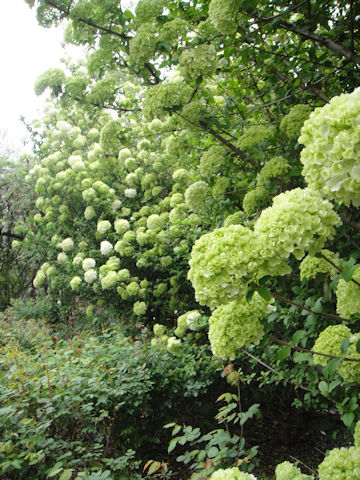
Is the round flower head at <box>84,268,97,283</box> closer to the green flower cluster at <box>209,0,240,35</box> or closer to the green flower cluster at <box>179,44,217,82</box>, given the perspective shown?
the green flower cluster at <box>179,44,217,82</box>

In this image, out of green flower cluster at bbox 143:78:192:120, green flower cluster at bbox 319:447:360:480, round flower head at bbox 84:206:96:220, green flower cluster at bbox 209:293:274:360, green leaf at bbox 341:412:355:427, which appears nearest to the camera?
green flower cluster at bbox 319:447:360:480

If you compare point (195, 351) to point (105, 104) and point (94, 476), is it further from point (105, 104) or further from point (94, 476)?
point (105, 104)

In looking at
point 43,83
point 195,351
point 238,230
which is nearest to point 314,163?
point 238,230

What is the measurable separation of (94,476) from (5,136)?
11339 mm

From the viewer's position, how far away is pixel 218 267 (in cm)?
110

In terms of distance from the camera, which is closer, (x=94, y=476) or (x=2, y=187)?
(x=94, y=476)

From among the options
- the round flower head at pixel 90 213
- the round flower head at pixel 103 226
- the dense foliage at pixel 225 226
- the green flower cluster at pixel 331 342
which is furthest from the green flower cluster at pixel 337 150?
the round flower head at pixel 90 213

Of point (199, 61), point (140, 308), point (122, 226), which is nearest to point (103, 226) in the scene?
point (122, 226)

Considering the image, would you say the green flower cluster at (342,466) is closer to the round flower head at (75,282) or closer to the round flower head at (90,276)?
the round flower head at (90,276)

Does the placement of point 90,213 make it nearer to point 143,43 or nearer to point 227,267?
point 143,43

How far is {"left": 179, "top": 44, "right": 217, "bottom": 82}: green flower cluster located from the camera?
174 cm

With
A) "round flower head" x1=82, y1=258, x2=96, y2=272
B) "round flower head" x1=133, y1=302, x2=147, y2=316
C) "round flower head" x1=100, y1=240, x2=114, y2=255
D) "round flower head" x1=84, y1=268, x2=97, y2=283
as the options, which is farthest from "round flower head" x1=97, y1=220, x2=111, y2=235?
"round flower head" x1=133, y1=302, x2=147, y2=316

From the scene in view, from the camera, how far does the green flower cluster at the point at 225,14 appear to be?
1.47 metres

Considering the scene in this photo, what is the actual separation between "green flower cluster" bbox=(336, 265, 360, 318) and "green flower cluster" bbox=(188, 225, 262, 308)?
0.43 meters
